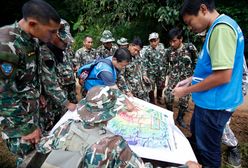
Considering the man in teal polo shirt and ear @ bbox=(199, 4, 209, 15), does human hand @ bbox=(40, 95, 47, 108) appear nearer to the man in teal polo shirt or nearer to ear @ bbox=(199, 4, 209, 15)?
the man in teal polo shirt

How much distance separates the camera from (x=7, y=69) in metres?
1.70

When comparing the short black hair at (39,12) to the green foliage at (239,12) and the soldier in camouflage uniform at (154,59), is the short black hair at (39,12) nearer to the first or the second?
the soldier in camouflage uniform at (154,59)

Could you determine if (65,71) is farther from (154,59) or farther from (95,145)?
(154,59)

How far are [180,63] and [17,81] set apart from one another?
8.91ft

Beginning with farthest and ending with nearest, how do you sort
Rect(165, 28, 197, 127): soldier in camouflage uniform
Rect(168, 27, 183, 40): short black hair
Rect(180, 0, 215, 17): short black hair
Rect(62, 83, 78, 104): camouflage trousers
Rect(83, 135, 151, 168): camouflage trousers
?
Rect(165, 28, 197, 127): soldier in camouflage uniform
Rect(168, 27, 183, 40): short black hair
Rect(62, 83, 78, 104): camouflage trousers
Rect(180, 0, 215, 17): short black hair
Rect(83, 135, 151, 168): camouflage trousers

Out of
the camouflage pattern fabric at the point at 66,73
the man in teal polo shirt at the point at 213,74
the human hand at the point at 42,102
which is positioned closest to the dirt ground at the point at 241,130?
the man in teal polo shirt at the point at 213,74

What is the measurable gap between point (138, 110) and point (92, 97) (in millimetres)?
946

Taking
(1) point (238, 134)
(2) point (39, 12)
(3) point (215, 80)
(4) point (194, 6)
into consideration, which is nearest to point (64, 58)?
(2) point (39, 12)

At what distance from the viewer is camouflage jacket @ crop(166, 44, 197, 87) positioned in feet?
13.1

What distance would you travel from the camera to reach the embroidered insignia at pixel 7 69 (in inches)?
66.3

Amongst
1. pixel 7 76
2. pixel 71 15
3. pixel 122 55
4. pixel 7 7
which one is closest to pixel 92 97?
pixel 7 76

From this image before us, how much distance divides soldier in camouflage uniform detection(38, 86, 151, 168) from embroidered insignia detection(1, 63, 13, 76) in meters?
0.52

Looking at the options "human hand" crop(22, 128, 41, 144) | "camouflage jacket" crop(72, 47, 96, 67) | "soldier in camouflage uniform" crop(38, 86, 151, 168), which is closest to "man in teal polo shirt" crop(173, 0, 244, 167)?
"soldier in camouflage uniform" crop(38, 86, 151, 168)

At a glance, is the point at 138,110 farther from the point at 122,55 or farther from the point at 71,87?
the point at 71,87
